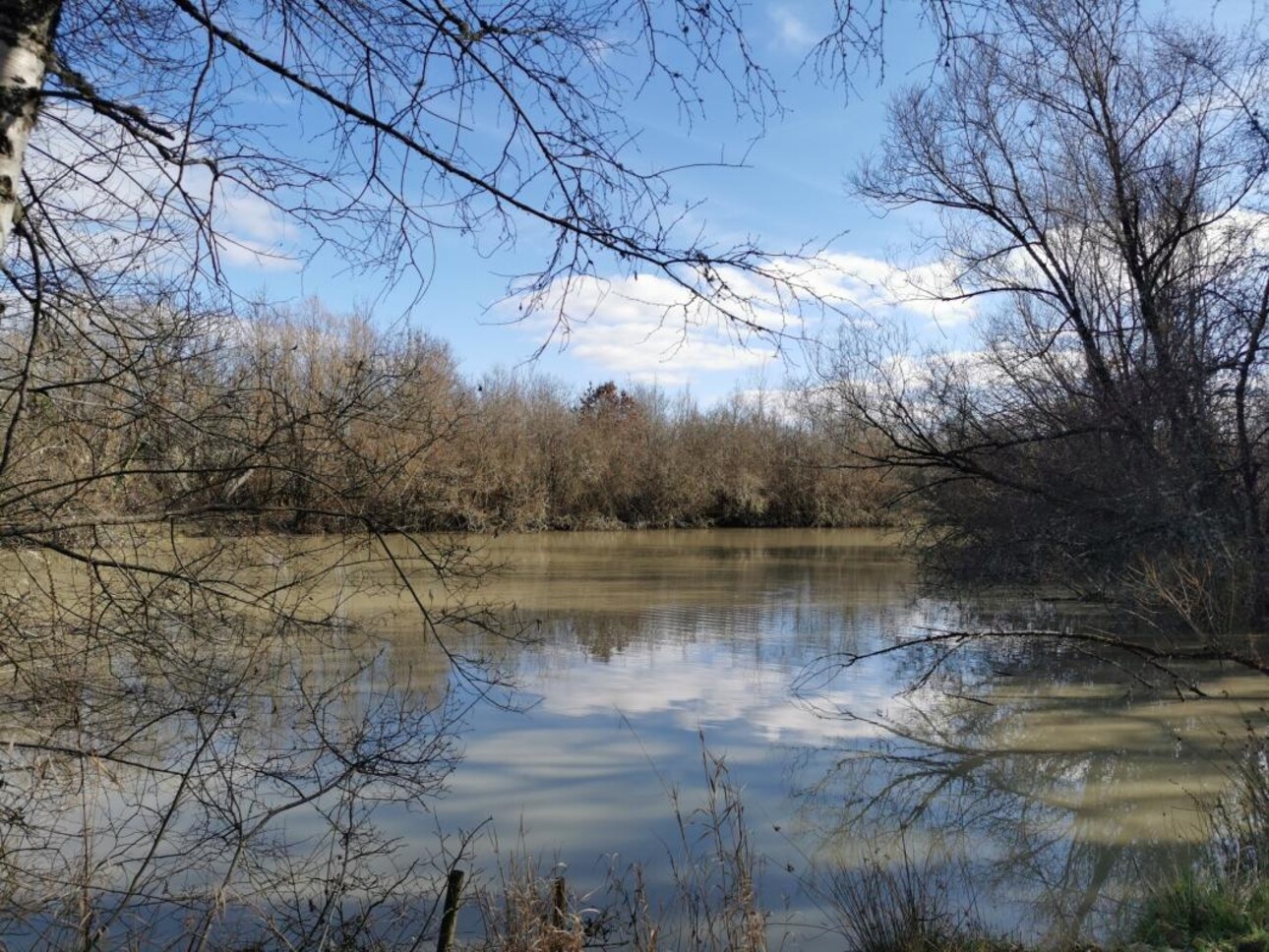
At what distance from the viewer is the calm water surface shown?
5.60 meters

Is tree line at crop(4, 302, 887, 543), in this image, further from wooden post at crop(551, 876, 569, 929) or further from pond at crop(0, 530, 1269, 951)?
wooden post at crop(551, 876, 569, 929)

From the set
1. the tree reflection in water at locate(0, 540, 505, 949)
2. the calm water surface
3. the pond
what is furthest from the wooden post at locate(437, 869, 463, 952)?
the calm water surface

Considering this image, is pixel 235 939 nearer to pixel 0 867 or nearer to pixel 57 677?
pixel 0 867

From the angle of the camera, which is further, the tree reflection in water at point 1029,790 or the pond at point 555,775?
the tree reflection in water at point 1029,790

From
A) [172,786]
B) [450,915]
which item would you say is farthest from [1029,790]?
[172,786]

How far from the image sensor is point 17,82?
212 centimetres

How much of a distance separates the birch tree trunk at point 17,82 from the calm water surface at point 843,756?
10.9 feet

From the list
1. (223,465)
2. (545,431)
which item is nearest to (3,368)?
(223,465)

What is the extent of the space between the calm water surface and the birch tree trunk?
10.9 ft

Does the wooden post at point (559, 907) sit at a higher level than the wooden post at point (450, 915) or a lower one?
lower

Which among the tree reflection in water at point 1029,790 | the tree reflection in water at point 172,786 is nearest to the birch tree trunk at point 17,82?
the tree reflection in water at point 172,786

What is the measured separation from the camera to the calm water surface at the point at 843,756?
18.4 feet

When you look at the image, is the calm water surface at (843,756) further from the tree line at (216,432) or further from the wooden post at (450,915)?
the wooden post at (450,915)

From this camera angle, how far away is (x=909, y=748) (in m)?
8.04
